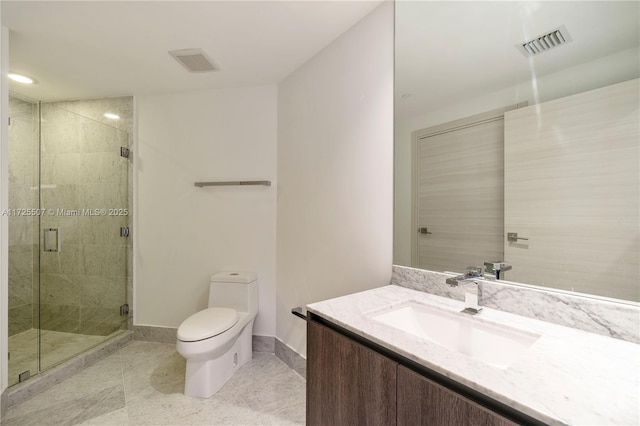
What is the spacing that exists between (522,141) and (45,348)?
3220 mm

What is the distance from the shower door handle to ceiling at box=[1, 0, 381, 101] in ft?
4.09

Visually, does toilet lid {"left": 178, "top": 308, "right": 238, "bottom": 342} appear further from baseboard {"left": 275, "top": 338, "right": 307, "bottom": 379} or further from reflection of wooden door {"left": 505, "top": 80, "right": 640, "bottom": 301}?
reflection of wooden door {"left": 505, "top": 80, "right": 640, "bottom": 301}

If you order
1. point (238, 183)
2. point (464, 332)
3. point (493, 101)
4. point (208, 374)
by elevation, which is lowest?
point (208, 374)

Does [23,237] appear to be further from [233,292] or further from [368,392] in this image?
[368,392]

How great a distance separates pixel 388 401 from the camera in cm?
75

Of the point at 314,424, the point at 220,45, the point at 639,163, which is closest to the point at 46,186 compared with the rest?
the point at 220,45

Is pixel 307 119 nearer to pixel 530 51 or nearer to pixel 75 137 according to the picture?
pixel 530 51

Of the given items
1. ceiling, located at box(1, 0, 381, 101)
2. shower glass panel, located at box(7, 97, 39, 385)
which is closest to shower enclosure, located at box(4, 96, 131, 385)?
shower glass panel, located at box(7, 97, 39, 385)

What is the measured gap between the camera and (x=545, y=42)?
1.00 m

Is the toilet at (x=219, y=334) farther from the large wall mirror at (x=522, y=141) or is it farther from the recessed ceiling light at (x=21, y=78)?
the recessed ceiling light at (x=21, y=78)

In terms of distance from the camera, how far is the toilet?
170 cm

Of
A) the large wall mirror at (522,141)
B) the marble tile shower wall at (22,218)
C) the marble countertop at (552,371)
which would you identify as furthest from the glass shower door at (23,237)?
the large wall mirror at (522,141)

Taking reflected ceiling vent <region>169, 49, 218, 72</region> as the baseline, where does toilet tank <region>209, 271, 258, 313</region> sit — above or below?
below

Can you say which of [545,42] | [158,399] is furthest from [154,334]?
[545,42]
